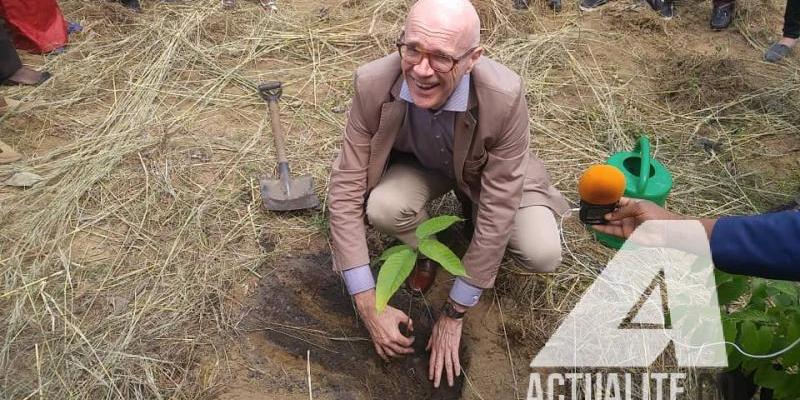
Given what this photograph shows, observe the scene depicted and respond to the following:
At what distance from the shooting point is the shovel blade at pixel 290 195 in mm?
2850

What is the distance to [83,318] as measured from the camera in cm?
239

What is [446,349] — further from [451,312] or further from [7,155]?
[7,155]

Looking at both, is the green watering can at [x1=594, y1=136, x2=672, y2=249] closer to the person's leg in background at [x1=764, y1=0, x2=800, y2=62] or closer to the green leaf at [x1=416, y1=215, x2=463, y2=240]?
the green leaf at [x1=416, y1=215, x2=463, y2=240]

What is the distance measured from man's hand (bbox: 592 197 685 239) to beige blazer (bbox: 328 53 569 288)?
1.23 ft

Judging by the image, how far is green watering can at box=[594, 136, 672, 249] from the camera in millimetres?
2600

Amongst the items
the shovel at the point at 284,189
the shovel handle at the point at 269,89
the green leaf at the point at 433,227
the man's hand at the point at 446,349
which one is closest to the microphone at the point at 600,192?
the green leaf at the point at 433,227

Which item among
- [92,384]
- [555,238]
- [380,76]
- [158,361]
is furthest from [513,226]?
[92,384]

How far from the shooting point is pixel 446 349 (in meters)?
2.14

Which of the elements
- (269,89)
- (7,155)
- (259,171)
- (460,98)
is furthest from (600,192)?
(7,155)

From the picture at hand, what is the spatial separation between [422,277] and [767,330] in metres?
1.31

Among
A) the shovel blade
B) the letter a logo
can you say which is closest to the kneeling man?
the letter a logo

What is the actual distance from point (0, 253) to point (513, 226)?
7.38 ft

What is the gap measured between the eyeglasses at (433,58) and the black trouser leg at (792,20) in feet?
11.5

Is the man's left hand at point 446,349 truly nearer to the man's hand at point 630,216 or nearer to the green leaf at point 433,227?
the green leaf at point 433,227
